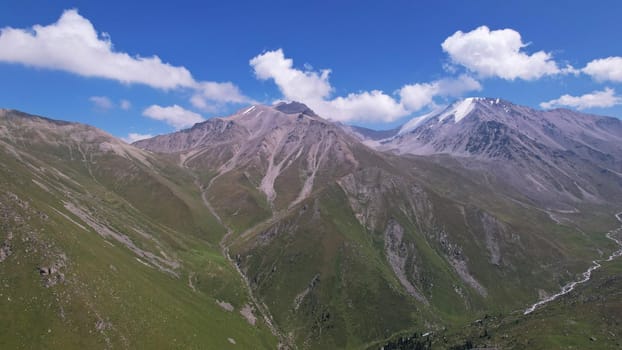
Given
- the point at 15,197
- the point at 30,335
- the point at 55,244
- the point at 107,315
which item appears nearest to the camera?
the point at 30,335

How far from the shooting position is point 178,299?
198 metres

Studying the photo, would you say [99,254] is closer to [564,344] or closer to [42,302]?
[42,302]

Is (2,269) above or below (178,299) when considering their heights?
above

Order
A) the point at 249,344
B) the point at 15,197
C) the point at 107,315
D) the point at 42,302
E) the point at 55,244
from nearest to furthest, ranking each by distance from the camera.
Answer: the point at 42,302
the point at 107,315
the point at 55,244
the point at 15,197
the point at 249,344

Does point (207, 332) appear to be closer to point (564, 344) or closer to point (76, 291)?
point (76, 291)

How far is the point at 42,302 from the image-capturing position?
13775 centimetres

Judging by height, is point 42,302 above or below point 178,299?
above

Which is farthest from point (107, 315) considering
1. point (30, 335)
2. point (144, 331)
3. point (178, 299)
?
point (178, 299)

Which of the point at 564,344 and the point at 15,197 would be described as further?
the point at 564,344

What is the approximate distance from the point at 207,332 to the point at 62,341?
6373 centimetres

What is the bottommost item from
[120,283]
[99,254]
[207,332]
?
[207,332]

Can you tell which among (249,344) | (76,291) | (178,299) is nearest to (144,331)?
(76,291)

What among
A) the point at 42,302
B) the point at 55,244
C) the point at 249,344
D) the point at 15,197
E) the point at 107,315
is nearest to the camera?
the point at 42,302

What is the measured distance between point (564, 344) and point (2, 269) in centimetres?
24257
